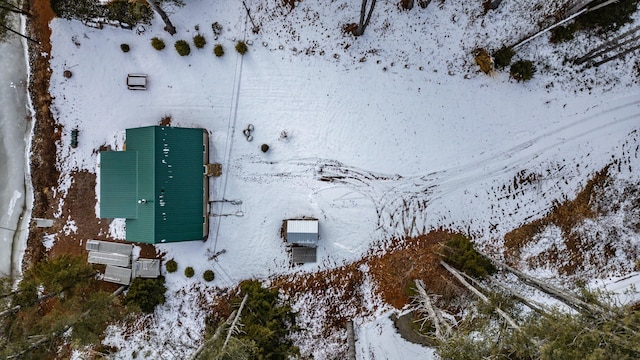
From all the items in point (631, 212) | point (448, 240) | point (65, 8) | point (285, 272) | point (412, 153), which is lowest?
point (285, 272)

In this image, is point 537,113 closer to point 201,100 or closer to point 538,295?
point 538,295

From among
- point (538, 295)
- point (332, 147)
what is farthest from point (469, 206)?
point (332, 147)

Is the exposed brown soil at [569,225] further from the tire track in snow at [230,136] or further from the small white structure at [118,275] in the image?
the small white structure at [118,275]

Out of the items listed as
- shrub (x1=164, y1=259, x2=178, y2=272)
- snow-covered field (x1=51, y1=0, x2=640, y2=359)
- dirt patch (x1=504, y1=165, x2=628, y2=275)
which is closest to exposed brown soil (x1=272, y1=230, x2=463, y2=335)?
snow-covered field (x1=51, y1=0, x2=640, y2=359)

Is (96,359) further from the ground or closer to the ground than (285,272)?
closer to the ground

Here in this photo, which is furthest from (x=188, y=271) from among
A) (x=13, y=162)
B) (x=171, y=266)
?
(x=13, y=162)

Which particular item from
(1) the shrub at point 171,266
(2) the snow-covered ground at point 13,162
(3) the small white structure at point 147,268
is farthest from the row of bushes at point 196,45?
(3) the small white structure at point 147,268

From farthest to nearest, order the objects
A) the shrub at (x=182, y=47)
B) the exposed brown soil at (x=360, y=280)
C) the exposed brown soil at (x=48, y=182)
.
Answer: the exposed brown soil at (x=48, y=182), the exposed brown soil at (x=360, y=280), the shrub at (x=182, y=47)

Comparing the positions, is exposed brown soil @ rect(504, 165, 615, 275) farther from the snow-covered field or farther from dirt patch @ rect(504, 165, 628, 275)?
the snow-covered field
